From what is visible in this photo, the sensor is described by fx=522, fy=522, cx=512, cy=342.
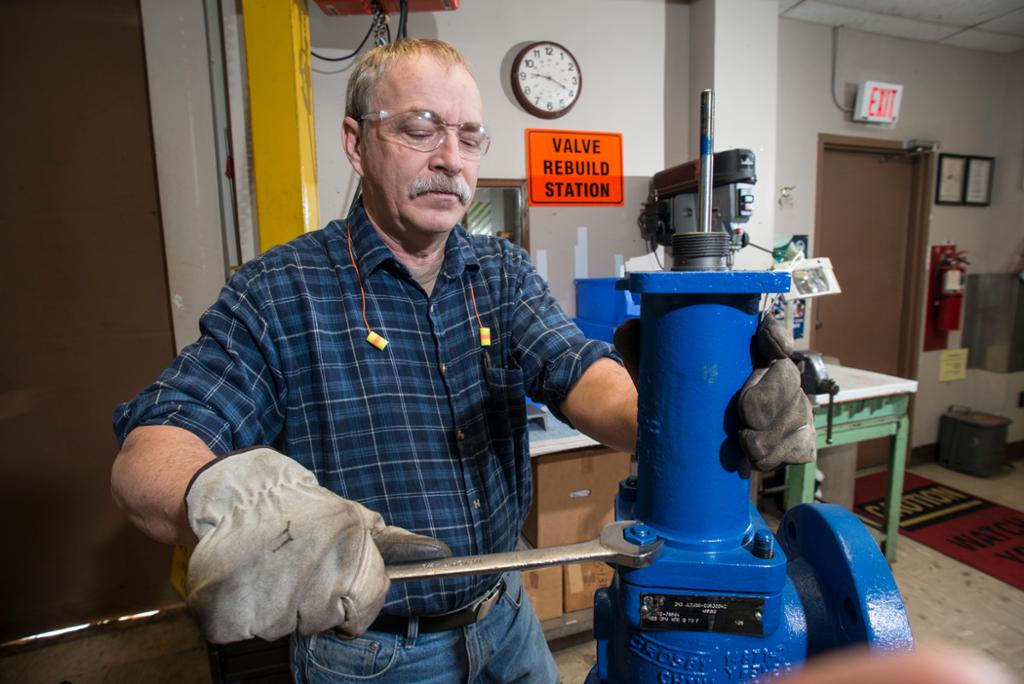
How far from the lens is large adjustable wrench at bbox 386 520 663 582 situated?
467 mm

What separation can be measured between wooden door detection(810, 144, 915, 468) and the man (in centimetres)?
269

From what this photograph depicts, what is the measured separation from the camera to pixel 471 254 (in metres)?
1.00

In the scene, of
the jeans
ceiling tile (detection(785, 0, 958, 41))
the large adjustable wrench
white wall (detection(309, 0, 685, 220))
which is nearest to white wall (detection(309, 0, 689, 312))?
white wall (detection(309, 0, 685, 220))

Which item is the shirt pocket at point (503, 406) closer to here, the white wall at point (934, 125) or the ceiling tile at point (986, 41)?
the white wall at point (934, 125)

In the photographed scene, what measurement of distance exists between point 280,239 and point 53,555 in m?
1.52

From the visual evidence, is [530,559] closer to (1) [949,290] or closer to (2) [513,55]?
(2) [513,55]

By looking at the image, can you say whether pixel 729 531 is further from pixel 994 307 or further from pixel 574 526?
pixel 994 307

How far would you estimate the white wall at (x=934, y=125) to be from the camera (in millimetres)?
2844

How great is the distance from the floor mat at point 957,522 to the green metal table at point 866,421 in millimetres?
528

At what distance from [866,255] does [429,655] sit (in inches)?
136

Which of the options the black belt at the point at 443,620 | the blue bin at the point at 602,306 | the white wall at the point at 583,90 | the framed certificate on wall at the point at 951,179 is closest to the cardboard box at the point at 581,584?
the blue bin at the point at 602,306

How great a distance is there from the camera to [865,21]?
2.79 m

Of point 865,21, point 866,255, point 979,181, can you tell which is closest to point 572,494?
point 866,255

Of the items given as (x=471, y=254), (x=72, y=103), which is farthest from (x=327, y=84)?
(x=471, y=254)
